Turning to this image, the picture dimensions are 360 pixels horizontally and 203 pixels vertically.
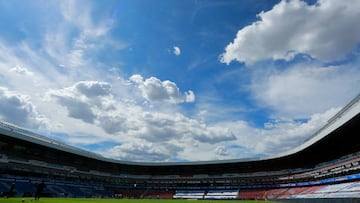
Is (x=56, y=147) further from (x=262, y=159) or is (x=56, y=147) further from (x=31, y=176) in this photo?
(x=262, y=159)

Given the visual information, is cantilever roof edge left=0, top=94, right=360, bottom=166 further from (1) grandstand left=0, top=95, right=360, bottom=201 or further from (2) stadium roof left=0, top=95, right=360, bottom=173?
(1) grandstand left=0, top=95, right=360, bottom=201

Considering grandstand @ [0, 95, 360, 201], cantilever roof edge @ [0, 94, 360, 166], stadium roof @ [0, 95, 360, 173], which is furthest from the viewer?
grandstand @ [0, 95, 360, 201]

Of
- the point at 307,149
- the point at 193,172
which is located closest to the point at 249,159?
the point at 307,149

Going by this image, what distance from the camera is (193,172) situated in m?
97.8

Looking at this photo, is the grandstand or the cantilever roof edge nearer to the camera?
the cantilever roof edge

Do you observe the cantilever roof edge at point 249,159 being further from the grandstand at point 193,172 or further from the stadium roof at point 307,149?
the grandstand at point 193,172

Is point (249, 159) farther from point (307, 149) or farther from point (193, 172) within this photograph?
point (193, 172)

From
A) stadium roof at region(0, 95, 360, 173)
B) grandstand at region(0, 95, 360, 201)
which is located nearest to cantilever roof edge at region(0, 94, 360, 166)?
stadium roof at region(0, 95, 360, 173)

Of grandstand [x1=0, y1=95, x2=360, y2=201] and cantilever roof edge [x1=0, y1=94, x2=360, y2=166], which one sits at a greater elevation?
cantilever roof edge [x1=0, y1=94, x2=360, y2=166]

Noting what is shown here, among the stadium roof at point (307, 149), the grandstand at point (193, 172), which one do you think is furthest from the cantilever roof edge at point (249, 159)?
the grandstand at point (193, 172)

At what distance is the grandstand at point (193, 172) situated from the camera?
53056mm

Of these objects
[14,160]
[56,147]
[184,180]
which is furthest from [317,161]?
[14,160]

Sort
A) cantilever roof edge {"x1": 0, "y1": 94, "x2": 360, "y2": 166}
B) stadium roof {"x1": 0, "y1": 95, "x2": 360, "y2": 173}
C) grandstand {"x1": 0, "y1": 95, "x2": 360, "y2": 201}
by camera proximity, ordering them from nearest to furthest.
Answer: cantilever roof edge {"x1": 0, "y1": 94, "x2": 360, "y2": 166} < stadium roof {"x1": 0, "y1": 95, "x2": 360, "y2": 173} < grandstand {"x1": 0, "y1": 95, "x2": 360, "y2": 201}

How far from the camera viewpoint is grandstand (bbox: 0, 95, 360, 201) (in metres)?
53.1
